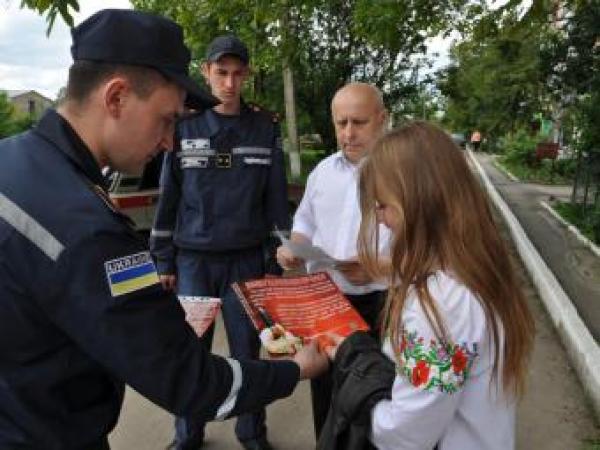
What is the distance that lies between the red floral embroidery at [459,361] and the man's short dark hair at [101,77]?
92 cm

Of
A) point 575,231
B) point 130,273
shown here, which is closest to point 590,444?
point 130,273

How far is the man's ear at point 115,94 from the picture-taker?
54.4 inches

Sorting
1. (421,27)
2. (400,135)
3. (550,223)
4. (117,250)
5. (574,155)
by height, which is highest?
(421,27)

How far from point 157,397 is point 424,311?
2.08 ft

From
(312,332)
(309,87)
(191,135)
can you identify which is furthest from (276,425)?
(309,87)

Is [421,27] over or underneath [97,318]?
over

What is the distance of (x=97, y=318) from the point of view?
4.16 feet

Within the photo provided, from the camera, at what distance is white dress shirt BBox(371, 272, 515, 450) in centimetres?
147

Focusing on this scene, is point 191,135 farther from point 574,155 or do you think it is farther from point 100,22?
point 574,155

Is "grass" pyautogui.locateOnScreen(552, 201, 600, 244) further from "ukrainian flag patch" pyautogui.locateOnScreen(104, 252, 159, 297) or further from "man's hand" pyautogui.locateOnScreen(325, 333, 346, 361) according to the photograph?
"ukrainian flag patch" pyautogui.locateOnScreen(104, 252, 159, 297)

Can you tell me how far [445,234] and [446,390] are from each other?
1.22ft

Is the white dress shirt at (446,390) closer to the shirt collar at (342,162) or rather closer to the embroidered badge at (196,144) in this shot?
the shirt collar at (342,162)

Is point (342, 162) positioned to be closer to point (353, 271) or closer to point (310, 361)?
point (353, 271)

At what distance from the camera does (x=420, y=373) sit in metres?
1.49
